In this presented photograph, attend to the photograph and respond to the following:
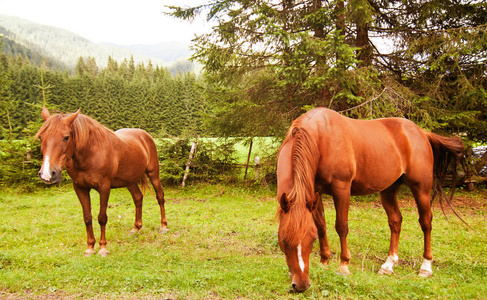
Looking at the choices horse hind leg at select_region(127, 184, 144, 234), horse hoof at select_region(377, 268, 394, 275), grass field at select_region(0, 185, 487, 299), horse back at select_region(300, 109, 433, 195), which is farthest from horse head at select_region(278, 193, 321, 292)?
horse hind leg at select_region(127, 184, 144, 234)

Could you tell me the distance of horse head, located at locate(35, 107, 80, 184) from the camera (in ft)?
12.5

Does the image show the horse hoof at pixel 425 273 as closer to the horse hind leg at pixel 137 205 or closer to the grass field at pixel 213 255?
the grass field at pixel 213 255

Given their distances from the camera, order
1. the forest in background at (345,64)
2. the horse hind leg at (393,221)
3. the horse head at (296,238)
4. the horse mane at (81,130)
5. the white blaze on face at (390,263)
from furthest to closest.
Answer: the forest in background at (345,64) < the horse hind leg at (393,221) < the white blaze on face at (390,263) < the horse mane at (81,130) < the horse head at (296,238)

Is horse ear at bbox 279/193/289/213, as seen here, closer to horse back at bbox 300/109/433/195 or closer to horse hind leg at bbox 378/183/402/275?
horse back at bbox 300/109/433/195

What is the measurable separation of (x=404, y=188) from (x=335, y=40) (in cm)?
629

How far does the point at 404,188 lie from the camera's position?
9992 mm

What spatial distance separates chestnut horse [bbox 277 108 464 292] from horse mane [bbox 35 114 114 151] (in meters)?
3.27

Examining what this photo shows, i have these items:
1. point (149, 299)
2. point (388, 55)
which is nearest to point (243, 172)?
point (388, 55)

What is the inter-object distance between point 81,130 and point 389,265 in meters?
5.30

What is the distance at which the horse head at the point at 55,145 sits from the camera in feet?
12.5

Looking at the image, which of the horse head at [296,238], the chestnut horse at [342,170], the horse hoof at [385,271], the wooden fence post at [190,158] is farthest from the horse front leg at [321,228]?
the wooden fence post at [190,158]

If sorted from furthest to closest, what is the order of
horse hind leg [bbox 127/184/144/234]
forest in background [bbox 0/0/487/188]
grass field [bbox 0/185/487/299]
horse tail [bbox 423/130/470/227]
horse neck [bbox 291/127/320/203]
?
forest in background [bbox 0/0/487/188]
horse hind leg [bbox 127/184/144/234]
horse tail [bbox 423/130/470/227]
grass field [bbox 0/185/487/299]
horse neck [bbox 291/127/320/203]

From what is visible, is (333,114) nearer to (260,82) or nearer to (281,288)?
(281,288)

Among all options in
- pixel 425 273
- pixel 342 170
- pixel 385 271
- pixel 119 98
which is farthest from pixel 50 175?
pixel 119 98
